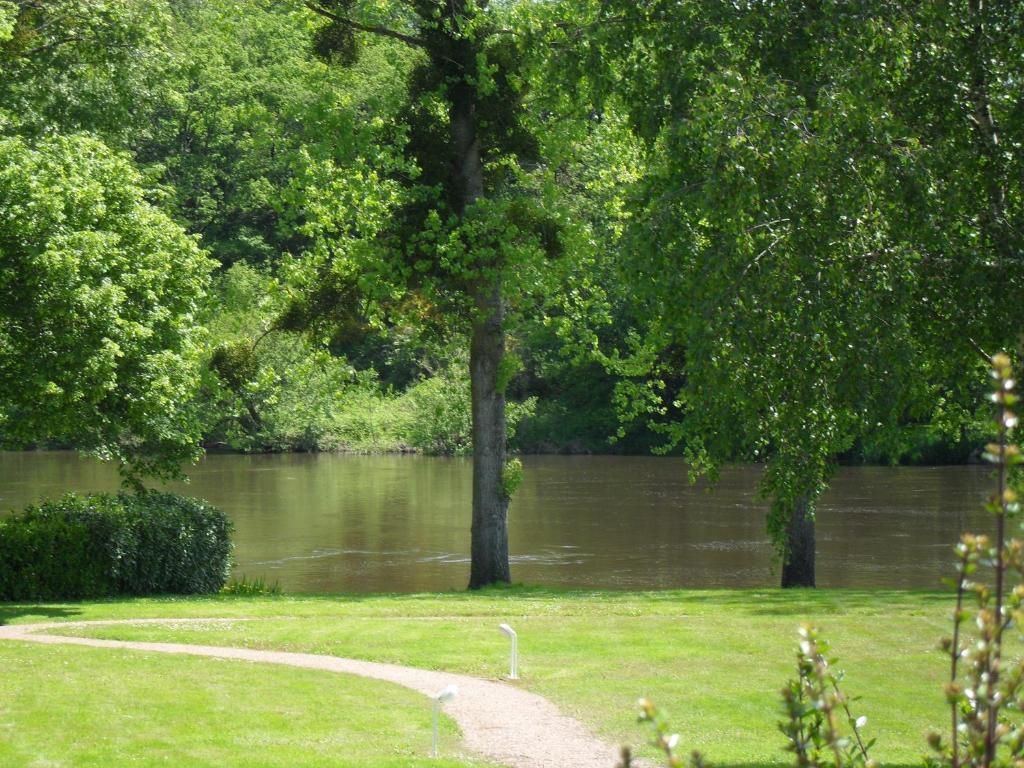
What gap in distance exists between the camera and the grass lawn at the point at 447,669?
1079 cm

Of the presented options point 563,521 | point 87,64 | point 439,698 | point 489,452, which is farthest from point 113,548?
point 563,521

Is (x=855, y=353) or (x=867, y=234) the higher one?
(x=867, y=234)

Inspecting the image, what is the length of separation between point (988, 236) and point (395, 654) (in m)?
8.13

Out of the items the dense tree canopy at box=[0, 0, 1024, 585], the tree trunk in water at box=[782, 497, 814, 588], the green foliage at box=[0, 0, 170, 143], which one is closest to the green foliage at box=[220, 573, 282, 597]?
the dense tree canopy at box=[0, 0, 1024, 585]

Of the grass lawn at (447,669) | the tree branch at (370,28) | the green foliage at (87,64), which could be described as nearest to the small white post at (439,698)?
the grass lawn at (447,669)

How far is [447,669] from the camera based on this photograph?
45.5 ft

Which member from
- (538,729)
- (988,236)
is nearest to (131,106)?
(538,729)

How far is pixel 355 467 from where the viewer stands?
168 ft

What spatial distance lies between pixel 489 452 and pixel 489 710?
11.5 m

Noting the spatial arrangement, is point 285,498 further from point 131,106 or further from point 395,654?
point 395,654

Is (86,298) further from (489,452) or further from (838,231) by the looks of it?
(838,231)

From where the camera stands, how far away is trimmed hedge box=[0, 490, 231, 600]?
63.4 ft

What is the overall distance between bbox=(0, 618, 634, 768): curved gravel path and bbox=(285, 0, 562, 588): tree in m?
7.90

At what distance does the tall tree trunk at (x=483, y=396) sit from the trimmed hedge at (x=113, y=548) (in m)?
4.33
